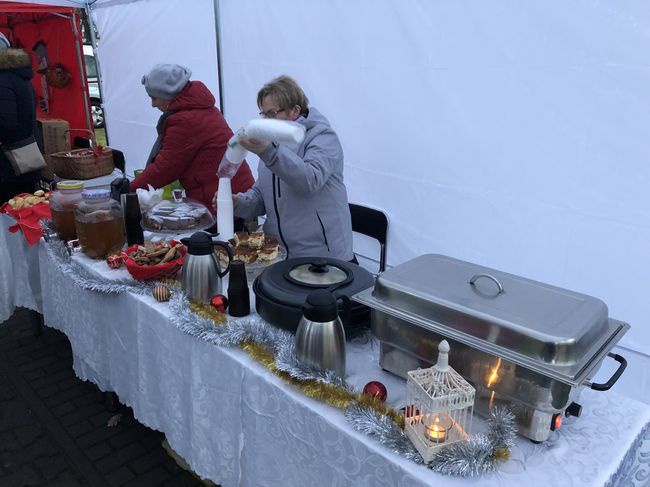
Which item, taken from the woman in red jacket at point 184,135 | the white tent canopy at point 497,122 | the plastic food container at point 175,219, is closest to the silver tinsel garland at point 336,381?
the plastic food container at point 175,219

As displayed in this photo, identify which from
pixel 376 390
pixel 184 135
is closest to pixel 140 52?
pixel 184 135

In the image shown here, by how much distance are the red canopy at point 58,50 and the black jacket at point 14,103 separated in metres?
2.57

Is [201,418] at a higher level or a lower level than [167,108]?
lower

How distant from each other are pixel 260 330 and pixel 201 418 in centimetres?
38

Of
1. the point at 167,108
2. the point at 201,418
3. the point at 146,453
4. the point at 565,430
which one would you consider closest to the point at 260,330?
the point at 201,418

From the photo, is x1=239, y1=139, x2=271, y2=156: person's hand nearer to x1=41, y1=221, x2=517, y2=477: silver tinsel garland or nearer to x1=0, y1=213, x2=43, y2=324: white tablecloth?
x1=41, y1=221, x2=517, y2=477: silver tinsel garland

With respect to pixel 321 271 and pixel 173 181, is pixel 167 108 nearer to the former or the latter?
pixel 173 181

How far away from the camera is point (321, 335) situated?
1017mm

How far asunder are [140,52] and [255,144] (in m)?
3.59

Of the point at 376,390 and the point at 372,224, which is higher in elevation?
the point at 376,390

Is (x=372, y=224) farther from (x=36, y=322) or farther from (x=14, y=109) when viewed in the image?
(x=14, y=109)

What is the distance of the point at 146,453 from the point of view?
200 cm

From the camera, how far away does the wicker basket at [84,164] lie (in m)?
3.23

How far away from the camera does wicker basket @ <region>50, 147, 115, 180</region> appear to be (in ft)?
10.6
